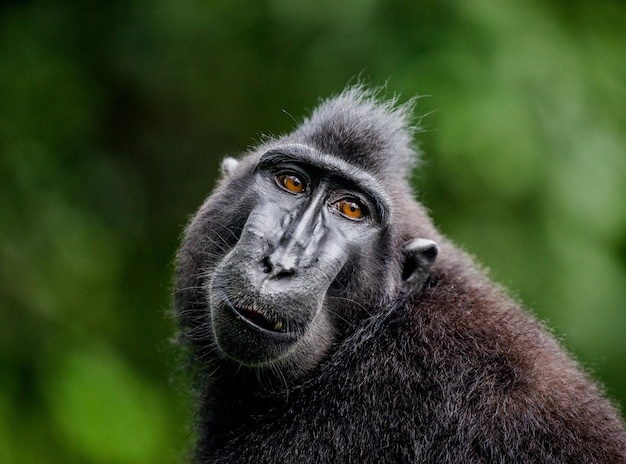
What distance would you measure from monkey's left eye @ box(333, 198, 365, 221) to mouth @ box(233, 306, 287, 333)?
2.88 ft

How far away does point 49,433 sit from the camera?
8289mm

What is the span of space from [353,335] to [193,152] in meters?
6.38

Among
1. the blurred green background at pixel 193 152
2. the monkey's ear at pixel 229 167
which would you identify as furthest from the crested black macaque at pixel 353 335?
the blurred green background at pixel 193 152

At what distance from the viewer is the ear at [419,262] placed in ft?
18.1

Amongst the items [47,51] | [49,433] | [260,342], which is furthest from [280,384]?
[47,51]

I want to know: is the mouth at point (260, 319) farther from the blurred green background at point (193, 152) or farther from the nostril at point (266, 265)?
the blurred green background at point (193, 152)

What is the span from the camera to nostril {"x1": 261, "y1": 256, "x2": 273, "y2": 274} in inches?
195

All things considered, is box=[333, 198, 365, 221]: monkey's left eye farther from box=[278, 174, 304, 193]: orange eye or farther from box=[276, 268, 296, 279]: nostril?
box=[276, 268, 296, 279]: nostril

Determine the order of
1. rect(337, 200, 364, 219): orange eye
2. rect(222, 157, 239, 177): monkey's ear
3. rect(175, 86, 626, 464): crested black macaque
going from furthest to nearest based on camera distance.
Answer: rect(222, 157, 239, 177): monkey's ear, rect(337, 200, 364, 219): orange eye, rect(175, 86, 626, 464): crested black macaque

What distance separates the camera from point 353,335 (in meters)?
5.26

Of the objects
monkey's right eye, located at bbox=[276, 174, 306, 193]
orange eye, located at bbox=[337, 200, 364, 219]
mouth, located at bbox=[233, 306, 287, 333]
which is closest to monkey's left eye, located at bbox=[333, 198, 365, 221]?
orange eye, located at bbox=[337, 200, 364, 219]

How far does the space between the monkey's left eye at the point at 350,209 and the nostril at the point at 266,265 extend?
2.29ft

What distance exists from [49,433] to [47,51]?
13.6 ft

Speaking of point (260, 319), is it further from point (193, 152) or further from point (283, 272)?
point (193, 152)
